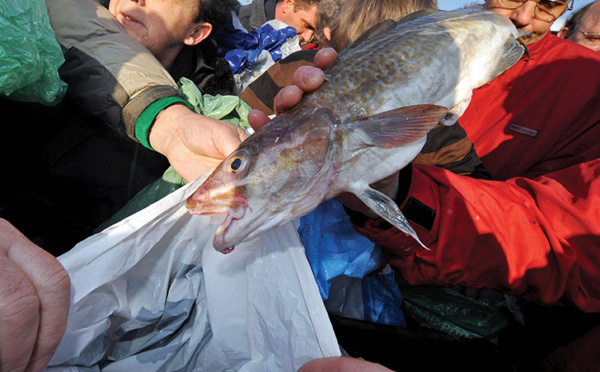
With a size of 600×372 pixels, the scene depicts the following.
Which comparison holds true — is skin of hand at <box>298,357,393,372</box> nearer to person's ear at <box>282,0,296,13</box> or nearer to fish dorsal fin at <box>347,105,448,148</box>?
fish dorsal fin at <box>347,105,448,148</box>

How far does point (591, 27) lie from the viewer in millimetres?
4156

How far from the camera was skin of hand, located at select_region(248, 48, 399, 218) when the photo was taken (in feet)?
4.25

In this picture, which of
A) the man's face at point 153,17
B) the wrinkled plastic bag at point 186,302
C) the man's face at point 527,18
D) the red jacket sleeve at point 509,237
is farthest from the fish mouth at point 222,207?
the man's face at point 527,18

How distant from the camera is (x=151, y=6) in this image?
2361 millimetres

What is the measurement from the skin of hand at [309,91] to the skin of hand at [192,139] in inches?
7.0

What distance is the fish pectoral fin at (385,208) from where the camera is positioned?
113 cm

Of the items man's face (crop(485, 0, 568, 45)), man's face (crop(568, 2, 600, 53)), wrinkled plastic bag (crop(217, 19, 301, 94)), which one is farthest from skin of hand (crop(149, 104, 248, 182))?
man's face (crop(568, 2, 600, 53))

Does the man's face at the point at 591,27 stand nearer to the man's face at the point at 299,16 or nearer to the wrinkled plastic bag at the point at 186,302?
the man's face at the point at 299,16

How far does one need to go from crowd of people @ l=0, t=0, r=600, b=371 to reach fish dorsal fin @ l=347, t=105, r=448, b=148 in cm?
31

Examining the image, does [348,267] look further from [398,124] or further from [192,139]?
[192,139]

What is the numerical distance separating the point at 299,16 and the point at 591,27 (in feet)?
12.9

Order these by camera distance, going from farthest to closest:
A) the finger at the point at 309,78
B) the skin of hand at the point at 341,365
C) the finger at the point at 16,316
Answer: the finger at the point at 309,78 → the skin of hand at the point at 341,365 → the finger at the point at 16,316

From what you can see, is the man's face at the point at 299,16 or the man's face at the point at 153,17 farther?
the man's face at the point at 299,16

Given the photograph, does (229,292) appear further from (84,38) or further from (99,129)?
(84,38)
